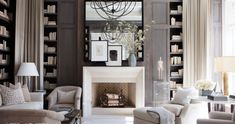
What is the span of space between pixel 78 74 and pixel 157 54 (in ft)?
7.14

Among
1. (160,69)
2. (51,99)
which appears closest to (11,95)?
(51,99)

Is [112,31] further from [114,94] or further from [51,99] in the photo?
[51,99]

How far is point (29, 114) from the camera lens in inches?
162

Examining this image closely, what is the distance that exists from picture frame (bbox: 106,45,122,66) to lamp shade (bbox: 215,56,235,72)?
3.15m

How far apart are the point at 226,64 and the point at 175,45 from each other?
3.01 meters

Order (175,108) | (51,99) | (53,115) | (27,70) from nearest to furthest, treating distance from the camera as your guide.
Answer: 1. (53,115)
2. (175,108)
3. (27,70)
4. (51,99)

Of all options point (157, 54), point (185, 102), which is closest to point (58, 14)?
point (157, 54)

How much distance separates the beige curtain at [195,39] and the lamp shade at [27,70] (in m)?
3.80

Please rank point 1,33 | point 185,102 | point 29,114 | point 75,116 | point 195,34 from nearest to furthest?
1. point 29,114
2. point 75,116
3. point 185,102
4. point 1,33
5. point 195,34

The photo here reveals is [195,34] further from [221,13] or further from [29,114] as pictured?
[29,114]

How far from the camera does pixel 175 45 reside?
8469 mm

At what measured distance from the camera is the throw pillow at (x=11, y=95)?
631 centimetres

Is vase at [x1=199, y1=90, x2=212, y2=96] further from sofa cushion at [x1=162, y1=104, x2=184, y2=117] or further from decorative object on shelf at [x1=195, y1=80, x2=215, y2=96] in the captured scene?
sofa cushion at [x1=162, y1=104, x2=184, y2=117]

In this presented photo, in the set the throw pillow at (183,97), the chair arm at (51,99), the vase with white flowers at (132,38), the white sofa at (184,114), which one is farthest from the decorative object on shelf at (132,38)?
the white sofa at (184,114)
